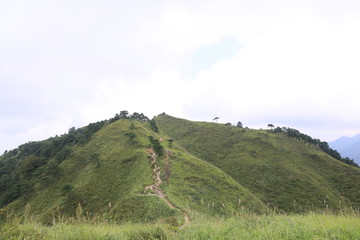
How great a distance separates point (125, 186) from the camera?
42.1 meters

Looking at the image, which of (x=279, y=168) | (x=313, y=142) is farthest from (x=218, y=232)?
(x=313, y=142)

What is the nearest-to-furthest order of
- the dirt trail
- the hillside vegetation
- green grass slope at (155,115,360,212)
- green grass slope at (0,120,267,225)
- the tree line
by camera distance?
the dirt trail → green grass slope at (0,120,267,225) → the hillside vegetation → green grass slope at (155,115,360,212) → the tree line

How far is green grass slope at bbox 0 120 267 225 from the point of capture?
97.9 feet

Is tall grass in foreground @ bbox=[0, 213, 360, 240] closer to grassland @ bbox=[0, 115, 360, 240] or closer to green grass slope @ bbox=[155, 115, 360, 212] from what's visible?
grassland @ bbox=[0, 115, 360, 240]

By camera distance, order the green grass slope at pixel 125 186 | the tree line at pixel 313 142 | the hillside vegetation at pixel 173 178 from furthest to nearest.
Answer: the tree line at pixel 313 142, the hillside vegetation at pixel 173 178, the green grass slope at pixel 125 186

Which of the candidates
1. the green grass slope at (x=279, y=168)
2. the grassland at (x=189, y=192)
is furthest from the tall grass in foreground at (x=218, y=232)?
the green grass slope at (x=279, y=168)

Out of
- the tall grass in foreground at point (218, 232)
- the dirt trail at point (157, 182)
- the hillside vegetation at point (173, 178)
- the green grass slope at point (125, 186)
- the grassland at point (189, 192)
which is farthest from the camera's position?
the hillside vegetation at point (173, 178)

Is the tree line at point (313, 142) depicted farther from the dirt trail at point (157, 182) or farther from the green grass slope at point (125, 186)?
the dirt trail at point (157, 182)

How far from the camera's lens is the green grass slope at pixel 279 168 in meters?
60.1

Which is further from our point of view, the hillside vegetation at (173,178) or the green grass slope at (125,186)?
the hillside vegetation at (173,178)

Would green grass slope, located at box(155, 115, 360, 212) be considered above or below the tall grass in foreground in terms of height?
below

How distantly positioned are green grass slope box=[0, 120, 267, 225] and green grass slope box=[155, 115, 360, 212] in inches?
732

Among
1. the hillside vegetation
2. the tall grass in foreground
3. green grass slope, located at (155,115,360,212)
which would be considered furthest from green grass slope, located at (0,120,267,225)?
green grass slope, located at (155,115,360,212)

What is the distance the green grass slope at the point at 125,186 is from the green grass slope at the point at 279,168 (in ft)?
61.0
